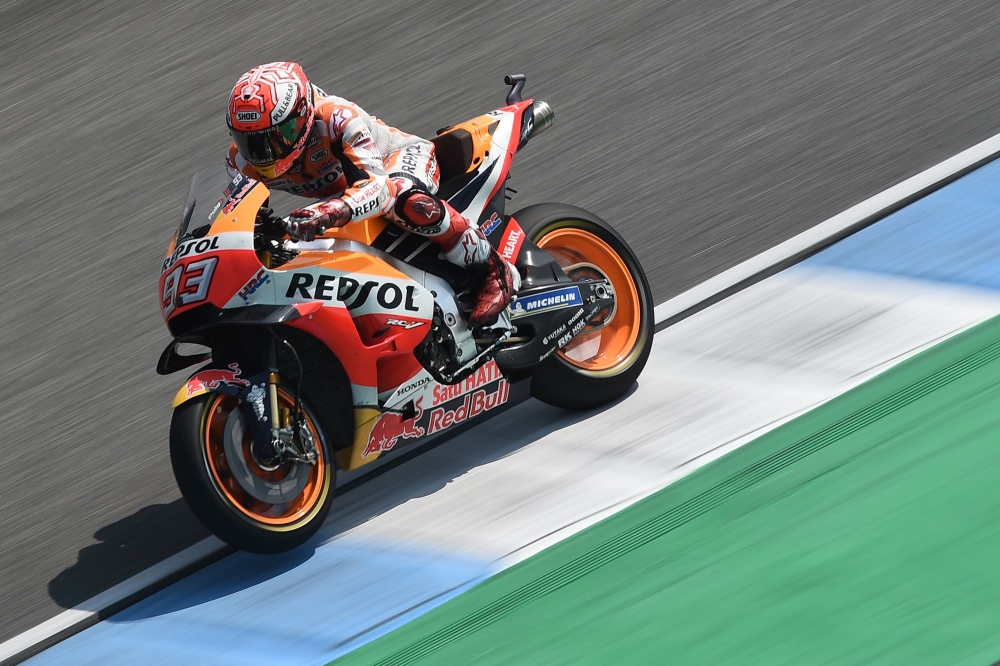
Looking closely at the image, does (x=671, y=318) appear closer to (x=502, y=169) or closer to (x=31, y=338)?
(x=502, y=169)

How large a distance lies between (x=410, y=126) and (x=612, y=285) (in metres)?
2.63

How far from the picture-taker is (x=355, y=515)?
19.8 feet

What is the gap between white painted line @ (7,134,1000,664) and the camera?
17.9 feet

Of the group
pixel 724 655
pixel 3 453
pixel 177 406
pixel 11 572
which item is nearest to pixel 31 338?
pixel 3 453

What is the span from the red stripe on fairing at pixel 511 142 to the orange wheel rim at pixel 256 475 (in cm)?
156

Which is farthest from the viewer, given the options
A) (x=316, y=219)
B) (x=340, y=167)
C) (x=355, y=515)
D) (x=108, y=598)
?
(x=355, y=515)

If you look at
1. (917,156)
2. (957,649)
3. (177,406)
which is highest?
(177,406)

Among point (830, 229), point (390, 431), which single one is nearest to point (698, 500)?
point (390, 431)

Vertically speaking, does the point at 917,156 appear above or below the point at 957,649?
above

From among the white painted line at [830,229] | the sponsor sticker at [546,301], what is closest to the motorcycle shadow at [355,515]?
the sponsor sticker at [546,301]

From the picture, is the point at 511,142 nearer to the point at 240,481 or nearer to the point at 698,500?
the point at 698,500

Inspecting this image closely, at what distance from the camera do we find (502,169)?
255 inches

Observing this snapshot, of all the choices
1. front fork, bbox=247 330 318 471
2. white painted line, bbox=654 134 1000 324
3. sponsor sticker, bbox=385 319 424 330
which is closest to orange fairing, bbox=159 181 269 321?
front fork, bbox=247 330 318 471

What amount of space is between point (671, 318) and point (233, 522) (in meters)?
2.90
